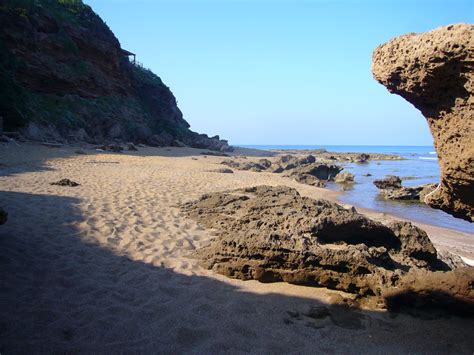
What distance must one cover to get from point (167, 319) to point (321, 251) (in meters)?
1.83

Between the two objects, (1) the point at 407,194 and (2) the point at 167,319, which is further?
(1) the point at 407,194

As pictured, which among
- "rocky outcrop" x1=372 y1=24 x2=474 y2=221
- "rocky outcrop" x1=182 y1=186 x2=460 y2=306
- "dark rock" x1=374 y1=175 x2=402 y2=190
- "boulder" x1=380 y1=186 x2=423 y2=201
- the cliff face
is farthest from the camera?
the cliff face

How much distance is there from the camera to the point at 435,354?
9.70 feet

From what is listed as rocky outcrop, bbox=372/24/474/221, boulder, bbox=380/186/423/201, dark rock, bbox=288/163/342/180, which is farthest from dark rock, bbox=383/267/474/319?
dark rock, bbox=288/163/342/180

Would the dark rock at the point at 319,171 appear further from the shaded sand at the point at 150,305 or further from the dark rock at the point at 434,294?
the dark rock at the point at 434,294

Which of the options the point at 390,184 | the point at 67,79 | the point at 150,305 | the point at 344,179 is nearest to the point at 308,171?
the point at 344,179

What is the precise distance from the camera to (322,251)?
4.10 metres

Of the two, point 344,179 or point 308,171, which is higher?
point 308,171

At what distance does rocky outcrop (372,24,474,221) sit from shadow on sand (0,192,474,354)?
1.30m

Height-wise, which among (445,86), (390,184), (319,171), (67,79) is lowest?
(390,184)

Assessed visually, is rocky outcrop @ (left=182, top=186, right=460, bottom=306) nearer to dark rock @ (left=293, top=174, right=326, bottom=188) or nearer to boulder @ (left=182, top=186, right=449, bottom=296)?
boulder @ (left=182, top=186, right=449, bottom=296)

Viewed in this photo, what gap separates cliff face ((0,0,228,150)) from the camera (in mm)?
21438

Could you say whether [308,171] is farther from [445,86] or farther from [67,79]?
[67,79]

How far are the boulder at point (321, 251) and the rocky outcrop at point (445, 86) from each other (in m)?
1.19
